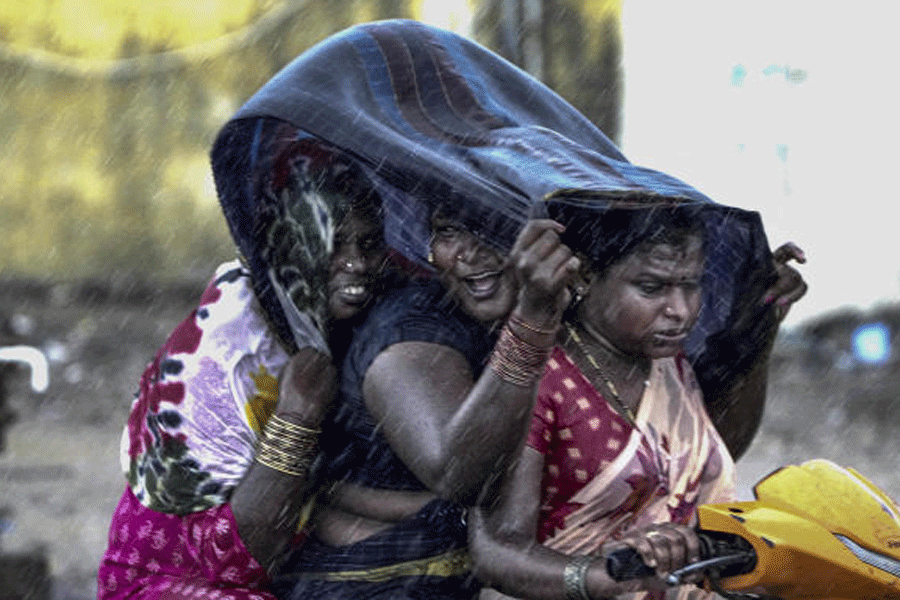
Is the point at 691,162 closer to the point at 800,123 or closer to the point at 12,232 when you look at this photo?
the point at 800,123

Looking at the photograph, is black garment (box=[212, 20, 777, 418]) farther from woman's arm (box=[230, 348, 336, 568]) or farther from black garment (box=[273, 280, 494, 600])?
woman's arm (box=[230, 348, 336, 568])

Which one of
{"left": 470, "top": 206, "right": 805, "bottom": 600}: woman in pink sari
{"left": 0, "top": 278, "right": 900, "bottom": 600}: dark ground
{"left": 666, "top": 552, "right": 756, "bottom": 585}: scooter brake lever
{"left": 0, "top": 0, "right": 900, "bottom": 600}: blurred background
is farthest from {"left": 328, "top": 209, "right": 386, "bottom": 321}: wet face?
{"left": 0, "top": 0, "right": 900, "bottom": 600}: blurred background

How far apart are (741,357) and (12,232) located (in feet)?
30.5

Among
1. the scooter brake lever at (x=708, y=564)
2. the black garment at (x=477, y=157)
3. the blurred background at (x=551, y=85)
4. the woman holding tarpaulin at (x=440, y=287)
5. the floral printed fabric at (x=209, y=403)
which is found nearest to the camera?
the scooter brake lever at (x=708, y=564)

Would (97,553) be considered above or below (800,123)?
below

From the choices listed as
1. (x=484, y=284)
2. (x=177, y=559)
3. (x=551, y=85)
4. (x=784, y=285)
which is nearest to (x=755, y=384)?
(x=784, y=285)

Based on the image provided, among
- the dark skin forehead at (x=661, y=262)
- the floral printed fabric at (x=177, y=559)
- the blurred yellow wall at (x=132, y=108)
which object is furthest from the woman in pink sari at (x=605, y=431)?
the blurred yellow wall at (x=132, y=108)

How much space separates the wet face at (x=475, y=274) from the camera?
3.36 m

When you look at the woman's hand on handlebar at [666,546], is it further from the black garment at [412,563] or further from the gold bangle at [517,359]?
the black garment at [412,563]

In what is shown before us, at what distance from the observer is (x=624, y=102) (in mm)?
11805

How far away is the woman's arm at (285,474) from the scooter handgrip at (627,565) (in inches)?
30.5

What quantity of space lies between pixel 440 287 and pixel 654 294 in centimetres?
43

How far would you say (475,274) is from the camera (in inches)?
133

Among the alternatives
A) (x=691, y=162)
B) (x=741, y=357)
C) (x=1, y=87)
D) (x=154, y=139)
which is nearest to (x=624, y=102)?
(x=691, y=162)
